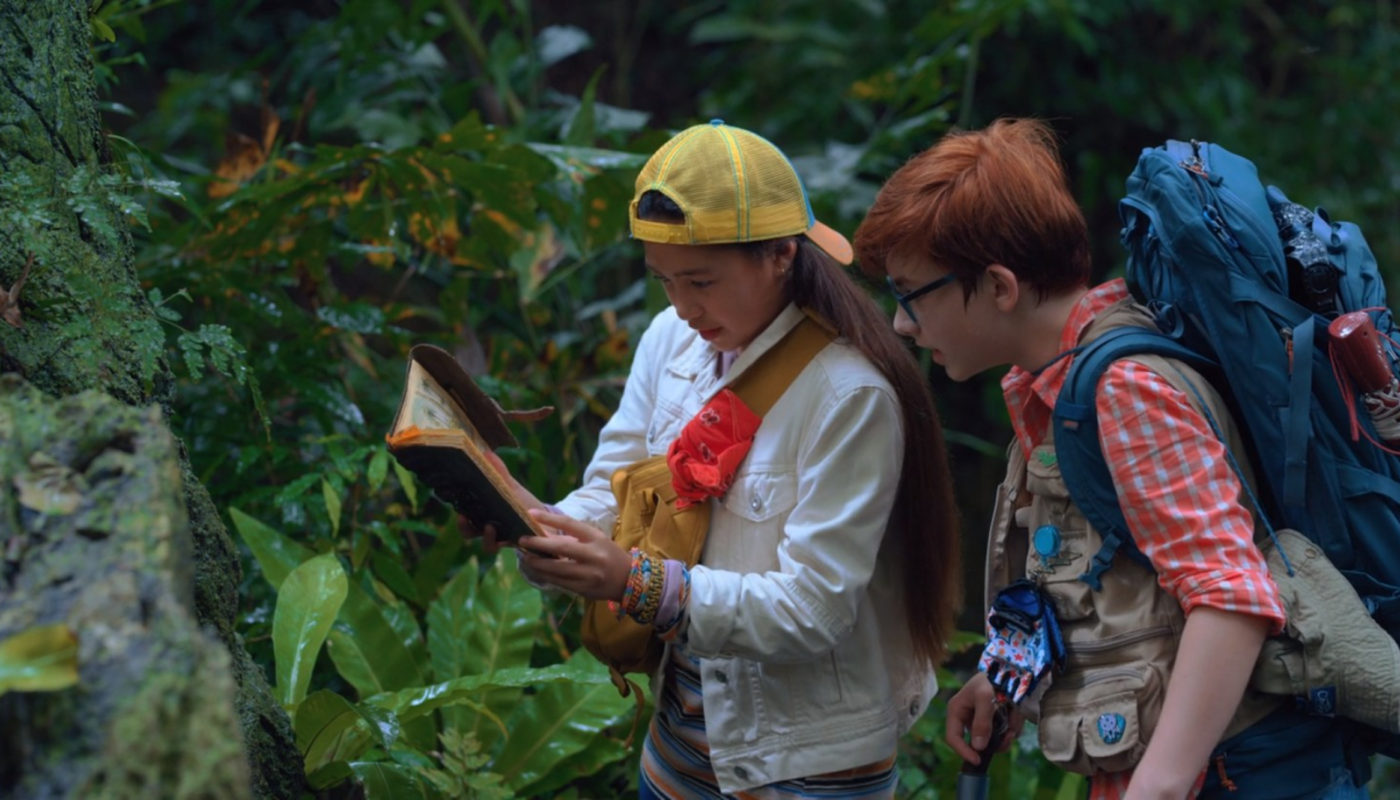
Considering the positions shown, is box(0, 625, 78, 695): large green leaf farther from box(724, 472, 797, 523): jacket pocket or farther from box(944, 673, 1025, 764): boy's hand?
box(944, 673, 1025, 764): boy's hand

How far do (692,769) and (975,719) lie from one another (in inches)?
18.9

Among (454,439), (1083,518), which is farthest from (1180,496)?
(454,439)

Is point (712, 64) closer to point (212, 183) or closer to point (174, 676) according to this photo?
point (212, 183)

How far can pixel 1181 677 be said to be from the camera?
5.19ft

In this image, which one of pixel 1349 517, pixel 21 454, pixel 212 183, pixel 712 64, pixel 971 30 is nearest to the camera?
pixel 21 454

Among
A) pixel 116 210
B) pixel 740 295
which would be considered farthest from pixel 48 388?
pixel 740 295

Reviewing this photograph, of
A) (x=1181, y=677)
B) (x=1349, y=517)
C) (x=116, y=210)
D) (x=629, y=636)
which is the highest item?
(x=116, y=210)

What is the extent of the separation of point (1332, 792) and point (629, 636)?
3.45 ft

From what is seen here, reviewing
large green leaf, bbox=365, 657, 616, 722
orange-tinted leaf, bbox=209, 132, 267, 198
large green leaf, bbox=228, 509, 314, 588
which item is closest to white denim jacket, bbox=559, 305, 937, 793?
large green leaf, bbox=365, 657, 616, 722

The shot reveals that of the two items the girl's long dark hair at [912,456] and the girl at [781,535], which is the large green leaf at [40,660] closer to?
the girl at [781,535]

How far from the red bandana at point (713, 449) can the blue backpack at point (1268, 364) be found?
20.2 inches

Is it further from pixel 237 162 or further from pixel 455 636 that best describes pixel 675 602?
pixel 237 162

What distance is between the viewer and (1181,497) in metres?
1.60

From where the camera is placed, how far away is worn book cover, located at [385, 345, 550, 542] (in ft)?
5.61
